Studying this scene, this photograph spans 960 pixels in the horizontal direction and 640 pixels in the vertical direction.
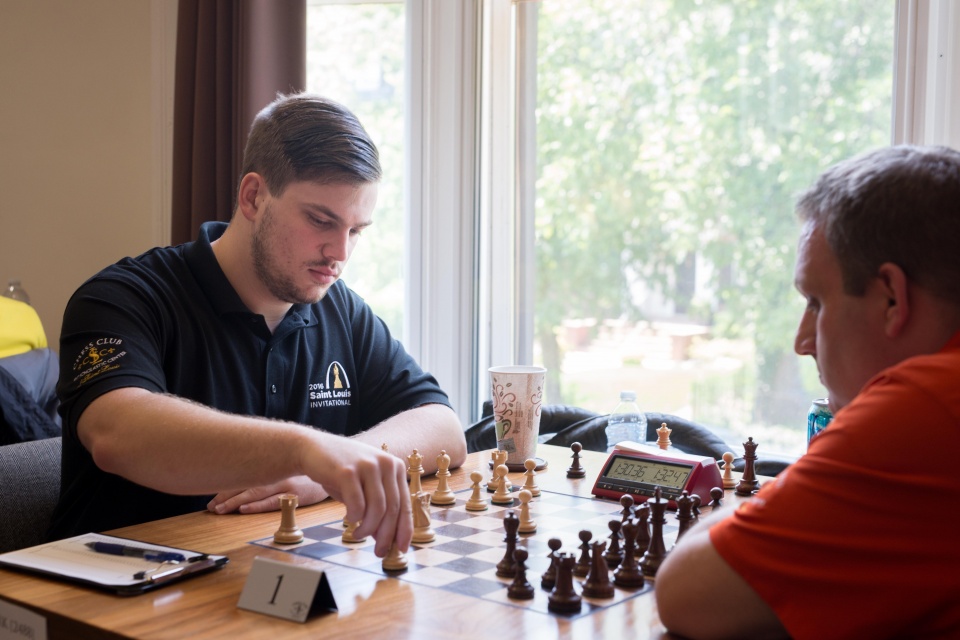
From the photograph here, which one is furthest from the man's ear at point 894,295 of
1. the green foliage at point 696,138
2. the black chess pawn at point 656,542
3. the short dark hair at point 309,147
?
the green foliage at point 696,138

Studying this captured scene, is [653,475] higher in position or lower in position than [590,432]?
higher

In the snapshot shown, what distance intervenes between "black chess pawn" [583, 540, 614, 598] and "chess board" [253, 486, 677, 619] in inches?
0.4

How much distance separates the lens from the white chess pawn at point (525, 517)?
163cm

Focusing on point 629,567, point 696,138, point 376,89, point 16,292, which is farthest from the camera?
point 16,292

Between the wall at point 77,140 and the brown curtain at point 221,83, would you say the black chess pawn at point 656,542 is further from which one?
the wall at point 77,140

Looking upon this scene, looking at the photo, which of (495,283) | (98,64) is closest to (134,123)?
(98,64)

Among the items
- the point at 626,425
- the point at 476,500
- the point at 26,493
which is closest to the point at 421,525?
the point at 476,500

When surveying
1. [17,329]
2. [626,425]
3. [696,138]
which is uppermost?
[696,138]

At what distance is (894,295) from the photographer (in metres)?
1.15

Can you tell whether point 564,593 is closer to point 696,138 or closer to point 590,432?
point 590,432

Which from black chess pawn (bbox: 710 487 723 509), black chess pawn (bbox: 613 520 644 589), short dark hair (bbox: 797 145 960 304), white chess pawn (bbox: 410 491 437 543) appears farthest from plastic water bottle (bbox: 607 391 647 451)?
short dark hair (bbox: 797 145 960 304)

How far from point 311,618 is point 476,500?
60cm

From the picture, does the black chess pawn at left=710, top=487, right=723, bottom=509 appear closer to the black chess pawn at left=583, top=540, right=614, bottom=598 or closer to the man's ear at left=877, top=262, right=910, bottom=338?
the black chess pawn at left=583, top=540, right=614, bottom=598

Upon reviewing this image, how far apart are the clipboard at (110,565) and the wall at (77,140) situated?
8.56 ft
